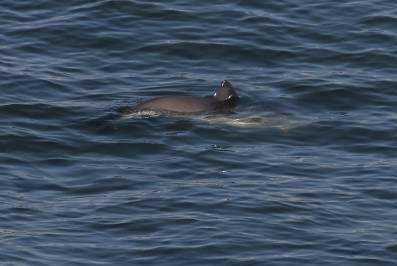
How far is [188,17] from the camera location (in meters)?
25.1

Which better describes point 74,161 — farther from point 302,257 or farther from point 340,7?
point 340,7

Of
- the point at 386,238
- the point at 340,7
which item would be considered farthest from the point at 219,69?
the point at 386,238

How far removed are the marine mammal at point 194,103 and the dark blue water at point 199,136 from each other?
0.62 feet

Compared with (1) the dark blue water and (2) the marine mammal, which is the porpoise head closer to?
(2) the marine mammal

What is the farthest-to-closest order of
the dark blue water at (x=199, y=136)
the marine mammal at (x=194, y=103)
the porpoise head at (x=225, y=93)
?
the porpoise head at (x=225, y=93) → the marine mammal at (x=194, y=103) → the dark blue water at (x=199, y=136)

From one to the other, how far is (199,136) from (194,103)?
1.09 metres

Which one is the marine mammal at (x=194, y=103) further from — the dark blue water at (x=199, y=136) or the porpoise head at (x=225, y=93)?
the dark blue water at (x=199, y=136)

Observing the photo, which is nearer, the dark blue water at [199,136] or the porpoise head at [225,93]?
the dark blue water at [199,136]

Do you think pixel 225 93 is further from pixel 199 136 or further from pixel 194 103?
pixel 199 136

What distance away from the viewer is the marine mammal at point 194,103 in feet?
66.9

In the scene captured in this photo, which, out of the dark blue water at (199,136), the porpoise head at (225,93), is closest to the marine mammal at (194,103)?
the porpoise head at (225,93)

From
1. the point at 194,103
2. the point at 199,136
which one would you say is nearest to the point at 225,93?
the point at 194,103

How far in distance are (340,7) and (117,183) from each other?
30.0 ft

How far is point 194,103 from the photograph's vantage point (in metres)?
20.6
